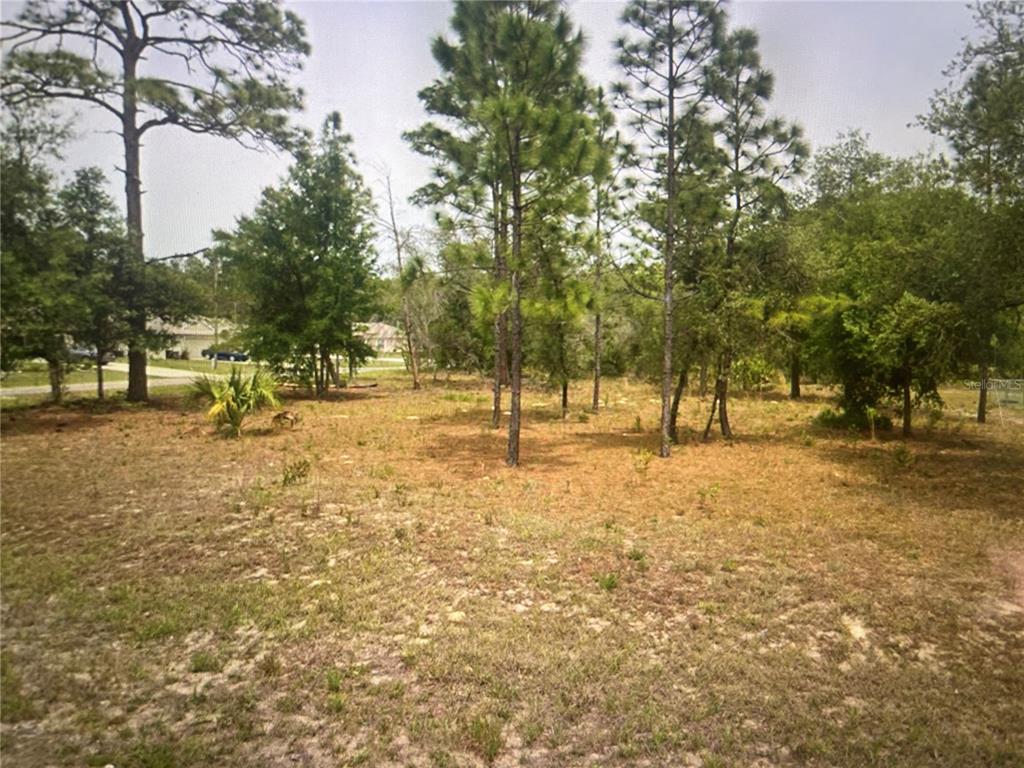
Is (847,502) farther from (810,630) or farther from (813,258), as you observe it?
(813,258)

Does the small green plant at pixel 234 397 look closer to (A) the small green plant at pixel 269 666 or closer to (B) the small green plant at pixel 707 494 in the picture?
(A) the small green plant at pixel 269 666

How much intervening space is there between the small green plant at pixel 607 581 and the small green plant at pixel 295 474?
481cm

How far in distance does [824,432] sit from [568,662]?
12923mm

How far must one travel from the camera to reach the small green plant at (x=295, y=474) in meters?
7.56

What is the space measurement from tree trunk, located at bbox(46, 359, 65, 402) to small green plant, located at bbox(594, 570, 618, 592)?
44.5 feet

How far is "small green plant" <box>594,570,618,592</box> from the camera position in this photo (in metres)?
4.52

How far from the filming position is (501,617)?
3.99m

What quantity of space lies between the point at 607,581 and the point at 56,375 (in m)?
14.7

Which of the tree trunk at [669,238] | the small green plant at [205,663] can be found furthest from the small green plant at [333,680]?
the tree trunk at [669,238]

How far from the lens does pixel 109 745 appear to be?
2.56 metres

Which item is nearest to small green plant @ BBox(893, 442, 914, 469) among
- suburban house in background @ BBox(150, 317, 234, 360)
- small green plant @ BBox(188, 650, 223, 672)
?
small green plant @ BBox(188, 650, 223, 672)

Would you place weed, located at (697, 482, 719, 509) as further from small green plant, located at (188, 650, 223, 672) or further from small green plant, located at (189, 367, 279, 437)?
small green plant, located at (189, 367, 279, 437)

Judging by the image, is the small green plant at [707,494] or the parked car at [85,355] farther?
the parked car at [85,355]

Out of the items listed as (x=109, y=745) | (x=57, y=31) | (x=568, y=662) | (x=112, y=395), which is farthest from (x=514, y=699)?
(x=112, y=395)
